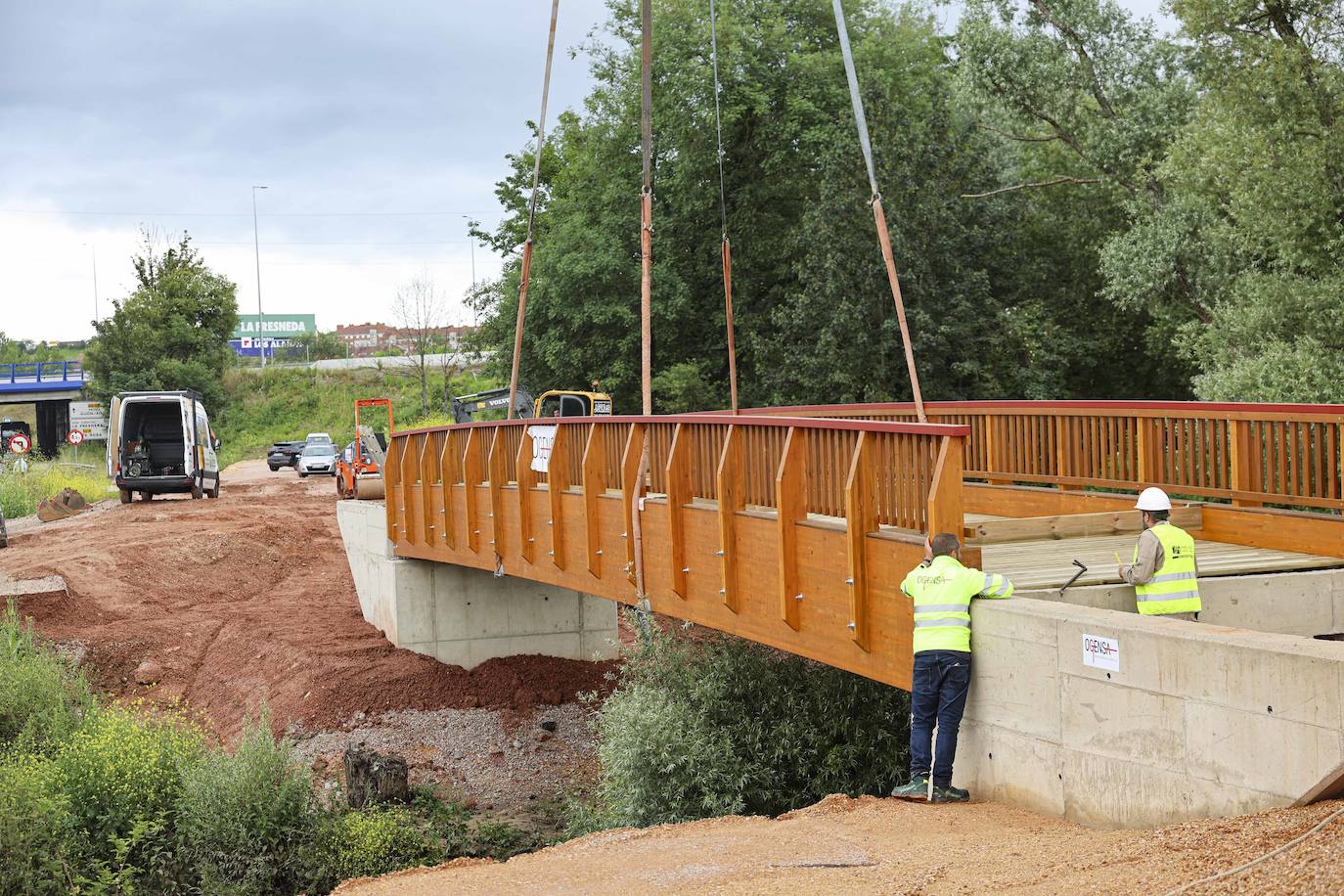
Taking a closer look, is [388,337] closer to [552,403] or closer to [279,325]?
[279,325]

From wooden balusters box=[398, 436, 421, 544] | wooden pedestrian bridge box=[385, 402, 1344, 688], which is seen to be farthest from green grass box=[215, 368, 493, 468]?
wooden pedestrian bridge box=[385, 402, 1344, 688]

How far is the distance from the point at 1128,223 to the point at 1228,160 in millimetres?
10080

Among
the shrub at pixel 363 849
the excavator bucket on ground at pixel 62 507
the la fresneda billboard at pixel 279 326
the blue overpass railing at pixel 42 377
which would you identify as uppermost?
the la fresneda billboard at pixel 279 326

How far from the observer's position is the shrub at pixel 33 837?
11.2 m

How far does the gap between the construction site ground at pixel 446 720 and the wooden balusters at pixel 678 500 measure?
2455 mm

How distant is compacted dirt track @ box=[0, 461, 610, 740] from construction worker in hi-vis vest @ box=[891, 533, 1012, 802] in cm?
964

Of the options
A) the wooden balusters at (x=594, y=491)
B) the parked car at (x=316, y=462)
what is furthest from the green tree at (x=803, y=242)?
the wooden balusters at (x=594, y=491)

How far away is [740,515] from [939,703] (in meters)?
2.89

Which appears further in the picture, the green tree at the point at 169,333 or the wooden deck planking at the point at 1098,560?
the green tree at the point at 169,333

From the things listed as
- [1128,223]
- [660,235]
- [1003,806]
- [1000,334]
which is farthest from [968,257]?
[1003,806]

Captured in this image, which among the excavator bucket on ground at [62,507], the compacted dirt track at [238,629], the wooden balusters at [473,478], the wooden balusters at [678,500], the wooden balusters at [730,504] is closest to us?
the wooden balusters at [730,504]

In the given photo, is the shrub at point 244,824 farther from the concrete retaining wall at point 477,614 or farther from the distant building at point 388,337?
the distant building at point 388,337

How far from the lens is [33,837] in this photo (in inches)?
450

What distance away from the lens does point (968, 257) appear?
98.2 feet
